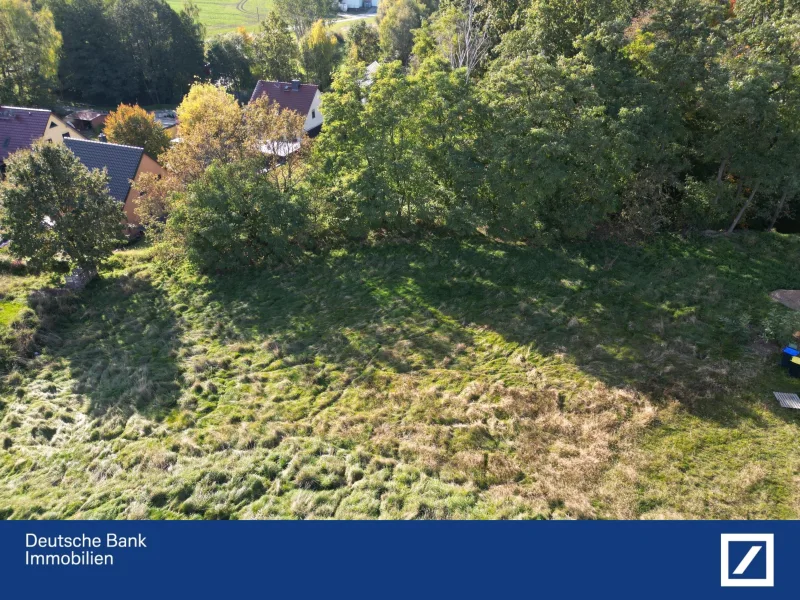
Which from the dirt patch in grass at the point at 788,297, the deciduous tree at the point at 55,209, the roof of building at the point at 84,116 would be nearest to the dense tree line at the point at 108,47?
the roof of building at the point at 84,116

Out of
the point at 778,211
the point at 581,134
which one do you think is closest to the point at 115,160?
the point at 581,134

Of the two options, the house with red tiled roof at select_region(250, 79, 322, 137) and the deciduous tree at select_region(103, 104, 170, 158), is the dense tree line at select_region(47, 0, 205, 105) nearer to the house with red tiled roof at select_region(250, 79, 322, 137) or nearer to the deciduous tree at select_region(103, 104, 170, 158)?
the house with red tiled roof at select_region(250, 79, 322, 137)

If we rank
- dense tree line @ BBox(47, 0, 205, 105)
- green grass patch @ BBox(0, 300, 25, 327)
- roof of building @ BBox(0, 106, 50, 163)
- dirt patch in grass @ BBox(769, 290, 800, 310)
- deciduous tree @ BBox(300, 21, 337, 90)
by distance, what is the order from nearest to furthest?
dirt patch in grass @ BBox(769, 290, 800, 310) < green grass patch @ BBox(0, 300, 25, 327) < roof of building @ BBox(0, 106, 50, 163) < deciduous tree @ BBox(300, 21, 337, 90) < dense tree line @ BBox(47, 0, 205, 105)

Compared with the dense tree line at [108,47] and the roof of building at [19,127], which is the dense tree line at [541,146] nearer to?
the roof of building at [19,127]

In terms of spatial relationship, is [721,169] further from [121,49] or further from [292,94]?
[121,49]

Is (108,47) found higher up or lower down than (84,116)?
higher up

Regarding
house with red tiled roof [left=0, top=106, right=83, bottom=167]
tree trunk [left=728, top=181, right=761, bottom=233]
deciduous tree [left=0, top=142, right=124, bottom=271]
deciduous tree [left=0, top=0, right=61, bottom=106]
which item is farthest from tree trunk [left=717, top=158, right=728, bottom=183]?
deciduous tree [left=0, top=0, right=61, bottom=106]
